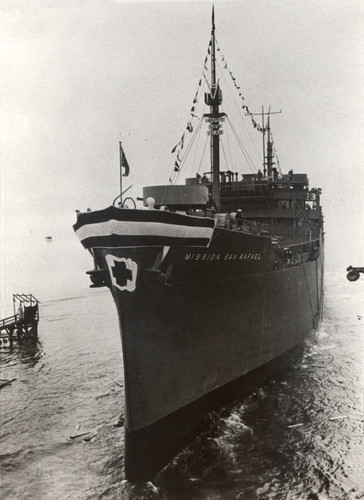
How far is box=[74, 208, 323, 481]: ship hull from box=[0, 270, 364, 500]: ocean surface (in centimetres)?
74

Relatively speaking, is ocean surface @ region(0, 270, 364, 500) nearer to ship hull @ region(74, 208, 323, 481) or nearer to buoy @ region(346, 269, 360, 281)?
ship hull @ region(74, 208, 323, 481)

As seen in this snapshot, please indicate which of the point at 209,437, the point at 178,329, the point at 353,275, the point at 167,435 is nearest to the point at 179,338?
the point at 178,329

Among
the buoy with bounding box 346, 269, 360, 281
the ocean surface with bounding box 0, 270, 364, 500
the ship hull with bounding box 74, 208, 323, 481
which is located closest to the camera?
the buoy with bounding box 346, 269, 360, 281

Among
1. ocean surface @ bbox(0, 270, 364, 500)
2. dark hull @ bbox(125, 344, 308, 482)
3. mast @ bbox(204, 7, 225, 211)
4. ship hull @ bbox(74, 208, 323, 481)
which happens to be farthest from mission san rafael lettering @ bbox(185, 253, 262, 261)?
ocean surface @ bbox(0, 270, 364, 500)

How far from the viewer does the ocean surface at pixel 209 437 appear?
8195 millimetres

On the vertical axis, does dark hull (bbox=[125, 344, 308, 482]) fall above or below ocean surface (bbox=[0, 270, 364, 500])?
above

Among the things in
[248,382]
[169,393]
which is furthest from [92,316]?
[169,393]

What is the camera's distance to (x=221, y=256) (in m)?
9.96

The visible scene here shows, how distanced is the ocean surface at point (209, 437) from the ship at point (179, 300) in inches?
29.8

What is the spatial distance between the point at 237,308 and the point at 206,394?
7.96 ft

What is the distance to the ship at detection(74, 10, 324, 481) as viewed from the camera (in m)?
8.21

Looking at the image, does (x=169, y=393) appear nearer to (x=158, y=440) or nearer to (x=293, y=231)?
(x=158, y=440)

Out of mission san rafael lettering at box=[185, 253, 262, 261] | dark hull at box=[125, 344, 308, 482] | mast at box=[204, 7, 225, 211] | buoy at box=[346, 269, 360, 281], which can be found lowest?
dark hull at box=[125, 344, 308, 482]

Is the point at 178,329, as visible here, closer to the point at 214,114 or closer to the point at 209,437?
the point at 209,437
